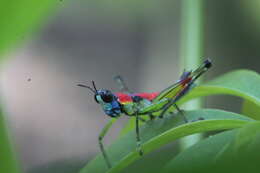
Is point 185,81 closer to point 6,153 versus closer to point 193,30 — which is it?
point 193,30

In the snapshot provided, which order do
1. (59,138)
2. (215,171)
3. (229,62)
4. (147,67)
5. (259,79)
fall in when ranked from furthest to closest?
(147,67) < (229,62) < (59,138) < (259,79) < (215,171)

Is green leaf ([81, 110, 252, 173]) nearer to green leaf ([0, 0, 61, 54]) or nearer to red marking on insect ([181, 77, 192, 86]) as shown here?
red marking on insect ([181, 77, 192, 86])

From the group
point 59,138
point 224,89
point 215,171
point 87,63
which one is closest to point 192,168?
point 215,171

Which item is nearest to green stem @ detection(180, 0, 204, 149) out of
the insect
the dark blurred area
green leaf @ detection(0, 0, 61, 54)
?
the insect

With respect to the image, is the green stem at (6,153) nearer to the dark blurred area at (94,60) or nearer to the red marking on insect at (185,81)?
the red marking on insect at (185,81)

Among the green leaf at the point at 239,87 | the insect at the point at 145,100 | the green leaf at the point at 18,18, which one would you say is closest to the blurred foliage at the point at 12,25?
the green leaf at the point at 18,18

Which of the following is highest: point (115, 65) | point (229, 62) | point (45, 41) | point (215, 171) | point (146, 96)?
point (45, 41)

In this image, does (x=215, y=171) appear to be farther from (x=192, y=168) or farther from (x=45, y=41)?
(x=45, y=41)
